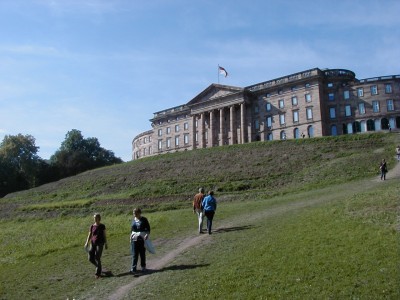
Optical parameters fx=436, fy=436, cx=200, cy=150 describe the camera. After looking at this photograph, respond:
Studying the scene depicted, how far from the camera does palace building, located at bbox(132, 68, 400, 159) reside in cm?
8156

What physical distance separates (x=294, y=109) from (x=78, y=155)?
5139cm

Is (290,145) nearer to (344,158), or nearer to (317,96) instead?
(344,158)

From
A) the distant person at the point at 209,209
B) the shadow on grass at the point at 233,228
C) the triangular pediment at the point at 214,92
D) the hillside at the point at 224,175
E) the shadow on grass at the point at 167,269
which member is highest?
the triangular pediment at the point at 214,92

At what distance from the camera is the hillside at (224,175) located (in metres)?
45.9

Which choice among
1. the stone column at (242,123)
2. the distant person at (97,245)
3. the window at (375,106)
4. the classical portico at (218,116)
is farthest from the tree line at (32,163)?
the distant person at (97,245)

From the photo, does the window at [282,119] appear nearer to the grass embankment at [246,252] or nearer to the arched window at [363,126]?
the arched window at [363,126]

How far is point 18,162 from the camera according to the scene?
311 ft

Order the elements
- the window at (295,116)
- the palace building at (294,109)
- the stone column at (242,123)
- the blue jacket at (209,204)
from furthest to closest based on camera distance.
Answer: the stone column at (242,123) < the window at (295,116) < the palace building at (294,109) < the blue jacket at (209,204)

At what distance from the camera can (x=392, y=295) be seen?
1115 cm

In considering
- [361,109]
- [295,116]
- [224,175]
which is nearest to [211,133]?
[295,116]

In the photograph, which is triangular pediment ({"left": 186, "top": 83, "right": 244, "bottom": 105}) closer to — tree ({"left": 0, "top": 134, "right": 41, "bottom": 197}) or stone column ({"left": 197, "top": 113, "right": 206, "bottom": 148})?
stone column ({"left": 197, "top": 113, "right": 206, "bottom": 148})

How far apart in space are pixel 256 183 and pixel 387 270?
114 ft

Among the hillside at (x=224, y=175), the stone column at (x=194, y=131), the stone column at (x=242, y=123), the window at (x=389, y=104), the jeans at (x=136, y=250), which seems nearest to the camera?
the jeans at (x=136, y=250)

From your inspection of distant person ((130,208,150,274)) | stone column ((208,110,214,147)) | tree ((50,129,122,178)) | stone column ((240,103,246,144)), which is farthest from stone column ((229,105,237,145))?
distant person ((130,208,150,274))
